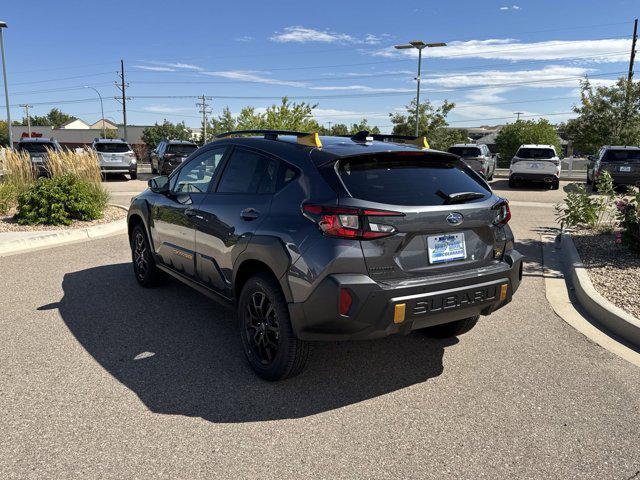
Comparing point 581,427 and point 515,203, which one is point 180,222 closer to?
point 581,427

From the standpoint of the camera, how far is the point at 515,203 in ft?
49.7

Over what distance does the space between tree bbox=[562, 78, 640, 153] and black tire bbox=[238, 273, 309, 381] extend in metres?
28.5

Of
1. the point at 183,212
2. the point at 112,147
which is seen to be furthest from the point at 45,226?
the point at 112,147

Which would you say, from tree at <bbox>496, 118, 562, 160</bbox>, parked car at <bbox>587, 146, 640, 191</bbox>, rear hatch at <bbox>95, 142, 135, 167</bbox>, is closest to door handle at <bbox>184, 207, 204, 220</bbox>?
parked car at <bbox>587, 146, 640, 191</bbox>

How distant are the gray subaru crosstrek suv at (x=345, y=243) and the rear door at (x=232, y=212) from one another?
11 mm

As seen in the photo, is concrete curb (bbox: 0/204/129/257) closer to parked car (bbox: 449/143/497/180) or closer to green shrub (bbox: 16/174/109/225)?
green shrub (bbox: 16/174/109/225)

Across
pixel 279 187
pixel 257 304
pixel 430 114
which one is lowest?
pixel 257 304

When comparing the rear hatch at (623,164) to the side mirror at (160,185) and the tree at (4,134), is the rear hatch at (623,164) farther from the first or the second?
the tree at (4,134)

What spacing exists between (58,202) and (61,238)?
1.19 meters

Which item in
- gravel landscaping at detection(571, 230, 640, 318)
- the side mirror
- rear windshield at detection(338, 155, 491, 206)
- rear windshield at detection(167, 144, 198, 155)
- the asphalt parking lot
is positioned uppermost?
rear windshield at detection(167, 144, 198, 155)

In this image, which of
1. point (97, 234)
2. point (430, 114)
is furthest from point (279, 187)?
point (430, 114)

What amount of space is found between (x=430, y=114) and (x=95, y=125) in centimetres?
13530

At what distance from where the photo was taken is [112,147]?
2194 cm

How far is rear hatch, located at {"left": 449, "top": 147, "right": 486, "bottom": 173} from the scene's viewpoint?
Result: 1997cm
